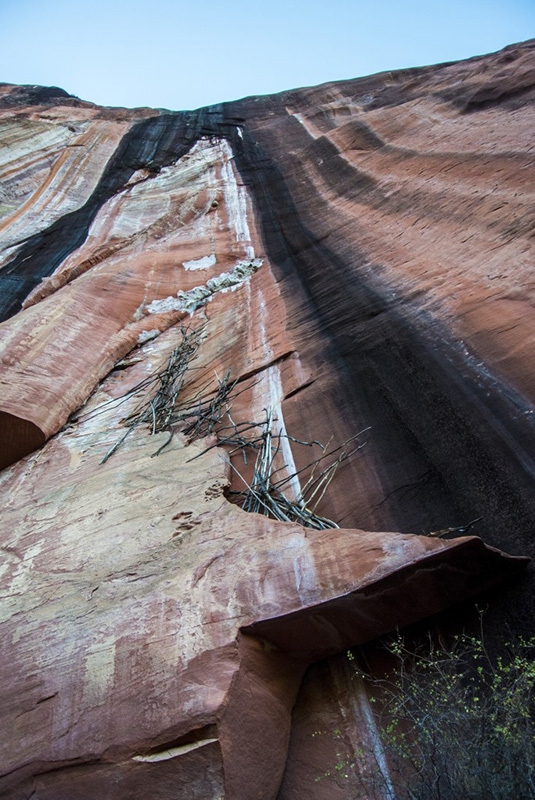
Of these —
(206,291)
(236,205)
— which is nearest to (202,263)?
(206,291)

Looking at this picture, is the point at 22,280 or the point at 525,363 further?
the point at 22,280

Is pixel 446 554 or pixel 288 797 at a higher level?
pixel 446 554

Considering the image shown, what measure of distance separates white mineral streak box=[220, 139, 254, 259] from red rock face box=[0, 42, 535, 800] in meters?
0.09

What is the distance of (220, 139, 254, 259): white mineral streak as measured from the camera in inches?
331

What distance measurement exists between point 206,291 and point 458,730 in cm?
613

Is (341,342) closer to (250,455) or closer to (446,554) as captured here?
(250,455)

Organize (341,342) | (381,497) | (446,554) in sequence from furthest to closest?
1. (341,342)
2. (381,497)
3. (446,554)

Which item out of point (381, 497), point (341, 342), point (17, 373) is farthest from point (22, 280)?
point (381, 497)

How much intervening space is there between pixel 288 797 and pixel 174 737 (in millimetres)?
610

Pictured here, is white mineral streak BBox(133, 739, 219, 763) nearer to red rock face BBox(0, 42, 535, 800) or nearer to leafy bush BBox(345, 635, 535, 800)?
red rock face BBox(0, 42, 535, 800)

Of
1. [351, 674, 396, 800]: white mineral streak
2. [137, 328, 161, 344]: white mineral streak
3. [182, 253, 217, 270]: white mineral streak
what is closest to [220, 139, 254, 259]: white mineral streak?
[182, 253, 217, 270]: white mineral streak

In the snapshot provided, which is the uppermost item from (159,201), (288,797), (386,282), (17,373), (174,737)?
(159,201)

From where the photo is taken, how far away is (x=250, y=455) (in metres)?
4.30

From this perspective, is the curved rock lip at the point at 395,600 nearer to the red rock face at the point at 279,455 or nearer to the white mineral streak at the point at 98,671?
the red rock face at the point at 279,455
